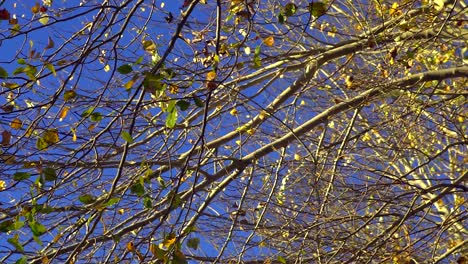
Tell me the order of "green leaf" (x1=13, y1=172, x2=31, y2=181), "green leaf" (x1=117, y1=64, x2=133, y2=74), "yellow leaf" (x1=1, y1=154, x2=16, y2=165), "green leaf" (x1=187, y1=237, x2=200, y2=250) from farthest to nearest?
"yellow leaf" (x1=1, y1=154, x2=16, y2=165) → "green leaf" (x1=187, y1=237, x2=200, y2=250) → "green leaf" (x1=13, y1=172, x2=31, y2=181) → "green leaf" (x1=117, y1=64, x2=133, y2=74)

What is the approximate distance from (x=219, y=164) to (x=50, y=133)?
2023 millimetres

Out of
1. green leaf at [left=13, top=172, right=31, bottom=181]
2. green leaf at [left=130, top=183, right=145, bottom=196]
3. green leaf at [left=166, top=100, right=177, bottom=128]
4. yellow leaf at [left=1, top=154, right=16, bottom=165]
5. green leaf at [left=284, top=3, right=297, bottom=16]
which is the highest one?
green leaf at [left=284, top=3, right=297, bottom=16]

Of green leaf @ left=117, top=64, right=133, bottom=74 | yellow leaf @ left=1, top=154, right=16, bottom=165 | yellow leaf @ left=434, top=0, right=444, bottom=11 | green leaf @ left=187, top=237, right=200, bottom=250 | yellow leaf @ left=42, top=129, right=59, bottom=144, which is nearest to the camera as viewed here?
green leaf @ left=117, top=64, right=133, bottom=74

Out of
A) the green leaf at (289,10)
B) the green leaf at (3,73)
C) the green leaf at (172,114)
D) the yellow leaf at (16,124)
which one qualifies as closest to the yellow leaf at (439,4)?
the green leaf at (289,10)

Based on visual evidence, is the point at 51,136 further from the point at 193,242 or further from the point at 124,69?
the point at 193,242

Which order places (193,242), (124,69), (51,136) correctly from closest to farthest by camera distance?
1. (124,69)
2. (193,242)
3. (51,136)

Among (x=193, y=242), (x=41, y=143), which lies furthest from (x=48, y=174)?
(x=193, y=242)

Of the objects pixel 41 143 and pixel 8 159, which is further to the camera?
pixel 8 159

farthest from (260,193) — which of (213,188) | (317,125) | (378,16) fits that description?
(378,16)

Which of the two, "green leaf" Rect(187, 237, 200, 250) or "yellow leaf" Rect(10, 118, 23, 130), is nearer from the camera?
"green leaf" Rect(187, 237, 200, 250)

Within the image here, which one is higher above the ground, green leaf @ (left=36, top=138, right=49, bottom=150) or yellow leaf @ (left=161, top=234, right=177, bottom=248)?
green leaf @ (left=36, top=138, right=49, bottom=150)

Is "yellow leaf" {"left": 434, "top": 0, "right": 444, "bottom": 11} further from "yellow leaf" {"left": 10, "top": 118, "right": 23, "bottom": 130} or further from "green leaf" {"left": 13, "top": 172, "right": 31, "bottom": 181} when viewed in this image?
"green leaf" {"left": 13, "top": 172, "right": 31, "bottom": 181}

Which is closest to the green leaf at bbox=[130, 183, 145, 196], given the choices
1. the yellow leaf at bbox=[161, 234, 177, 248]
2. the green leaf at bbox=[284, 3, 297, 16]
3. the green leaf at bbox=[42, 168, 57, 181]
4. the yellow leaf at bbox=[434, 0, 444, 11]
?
the yellow leaf at bbox=[161, 234, 177, 248]

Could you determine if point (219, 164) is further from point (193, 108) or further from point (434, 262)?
point (434, 262)
